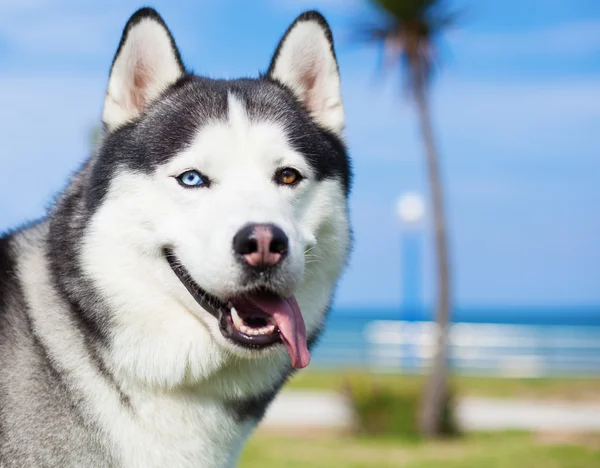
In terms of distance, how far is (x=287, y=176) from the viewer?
11.9ft

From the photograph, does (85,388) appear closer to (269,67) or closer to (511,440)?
(269,67)

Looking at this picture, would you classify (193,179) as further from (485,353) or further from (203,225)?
(485,353)

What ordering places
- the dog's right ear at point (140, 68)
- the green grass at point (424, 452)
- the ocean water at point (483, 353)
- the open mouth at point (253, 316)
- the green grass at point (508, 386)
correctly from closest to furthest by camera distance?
the open mouth at point (253, 316), the dog's right ear at point (140, 68), the green grass at point (424, 452), the green grass at point (508, 386), the ocean water at point (483, 353)

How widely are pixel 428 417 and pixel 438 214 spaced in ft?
13.1

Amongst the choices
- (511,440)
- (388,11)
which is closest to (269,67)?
(511,440)

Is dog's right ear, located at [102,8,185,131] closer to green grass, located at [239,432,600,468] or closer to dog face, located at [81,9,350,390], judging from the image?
dog face, located at [81,9,350,390]

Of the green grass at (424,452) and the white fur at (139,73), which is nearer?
the white fur at (139,73)

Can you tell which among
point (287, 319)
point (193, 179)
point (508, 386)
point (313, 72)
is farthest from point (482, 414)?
point (193, 179)

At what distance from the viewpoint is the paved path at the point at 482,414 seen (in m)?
15.4

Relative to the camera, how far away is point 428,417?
15.4m

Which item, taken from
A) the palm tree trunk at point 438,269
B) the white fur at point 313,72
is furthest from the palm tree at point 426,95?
the white fur at point 313,72

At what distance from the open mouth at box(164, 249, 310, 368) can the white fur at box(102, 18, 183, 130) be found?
2.64 feet

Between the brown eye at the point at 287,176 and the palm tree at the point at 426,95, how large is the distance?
1251cm

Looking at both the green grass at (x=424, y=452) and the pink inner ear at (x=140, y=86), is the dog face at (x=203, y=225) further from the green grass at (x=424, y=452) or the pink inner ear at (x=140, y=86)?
the green grass at (x=424, y=452)
